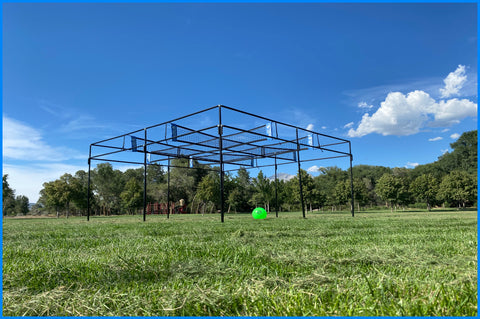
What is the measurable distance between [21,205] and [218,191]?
99.9ft

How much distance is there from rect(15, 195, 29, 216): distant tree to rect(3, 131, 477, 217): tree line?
0.63 feet

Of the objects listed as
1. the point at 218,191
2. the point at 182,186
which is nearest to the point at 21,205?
the point at 182,186

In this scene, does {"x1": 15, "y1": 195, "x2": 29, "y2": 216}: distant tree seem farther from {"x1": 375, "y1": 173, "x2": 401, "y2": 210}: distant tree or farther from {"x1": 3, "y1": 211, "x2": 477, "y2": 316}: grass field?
{"x1": 3, "y1": 211, "x2": 477, "y2": 316}: grass field

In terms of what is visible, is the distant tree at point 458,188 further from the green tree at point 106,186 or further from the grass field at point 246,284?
the green tree at point 106,186

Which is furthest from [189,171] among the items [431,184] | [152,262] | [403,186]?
[152,262]

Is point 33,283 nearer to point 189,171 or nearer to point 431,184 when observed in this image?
point 189,171

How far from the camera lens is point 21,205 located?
4319 cm

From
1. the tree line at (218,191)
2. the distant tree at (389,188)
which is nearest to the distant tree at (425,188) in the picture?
the tree line at (218,191)

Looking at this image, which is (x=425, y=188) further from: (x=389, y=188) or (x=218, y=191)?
(x=218, y=191)

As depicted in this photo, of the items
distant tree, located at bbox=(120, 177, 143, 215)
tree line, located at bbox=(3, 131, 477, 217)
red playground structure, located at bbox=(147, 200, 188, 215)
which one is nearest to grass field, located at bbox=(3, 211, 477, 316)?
tree line, located at bbox=(3, 131, 477, 217)

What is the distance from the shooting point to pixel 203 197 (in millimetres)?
32312

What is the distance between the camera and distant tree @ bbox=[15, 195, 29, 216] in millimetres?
42844

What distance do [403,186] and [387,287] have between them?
3672 cm

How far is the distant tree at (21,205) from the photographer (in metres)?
42.8
